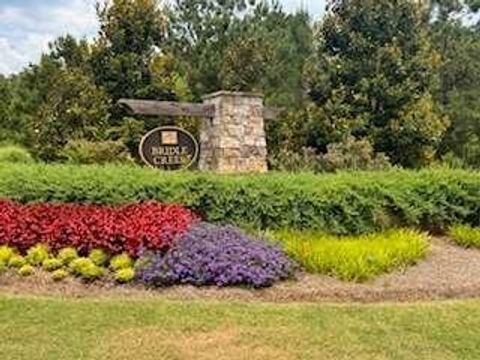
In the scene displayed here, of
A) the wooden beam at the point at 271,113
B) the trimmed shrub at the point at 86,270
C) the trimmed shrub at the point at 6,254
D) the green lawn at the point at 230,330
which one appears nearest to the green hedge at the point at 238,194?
the trimmed shrub at the point at 6,254

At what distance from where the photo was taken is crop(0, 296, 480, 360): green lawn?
5.84 m

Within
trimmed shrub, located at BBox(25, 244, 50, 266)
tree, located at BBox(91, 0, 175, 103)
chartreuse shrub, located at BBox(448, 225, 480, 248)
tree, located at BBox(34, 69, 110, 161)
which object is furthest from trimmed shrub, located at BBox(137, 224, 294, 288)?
tree, located at BBox(91, 0, 175, 103)

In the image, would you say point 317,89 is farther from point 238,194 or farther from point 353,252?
point 353,252

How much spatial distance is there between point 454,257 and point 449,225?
4.75 ft

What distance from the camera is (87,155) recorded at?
14.7 m

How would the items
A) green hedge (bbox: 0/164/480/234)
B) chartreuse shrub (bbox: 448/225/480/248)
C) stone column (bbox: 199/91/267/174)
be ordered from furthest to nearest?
stone column (bbox: 199/91/267/174)
chartreuse shrub (bbox: 448/225/480/248)
green hedge (bbox: 0/164/480/234)

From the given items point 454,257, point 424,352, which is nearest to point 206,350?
point 424,352

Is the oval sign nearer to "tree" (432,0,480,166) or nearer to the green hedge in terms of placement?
the green hedge

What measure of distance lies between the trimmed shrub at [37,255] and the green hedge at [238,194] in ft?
4.66

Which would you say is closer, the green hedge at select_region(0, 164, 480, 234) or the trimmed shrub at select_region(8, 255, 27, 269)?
the trimmed shrub at select_region(8, 255, 27, 269)

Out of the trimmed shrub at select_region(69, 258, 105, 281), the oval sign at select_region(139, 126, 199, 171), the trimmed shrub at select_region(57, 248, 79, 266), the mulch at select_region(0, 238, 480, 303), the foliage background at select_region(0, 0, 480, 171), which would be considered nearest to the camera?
the mulch at select_region(0, 238, 480, 303)

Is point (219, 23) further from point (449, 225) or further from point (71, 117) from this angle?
point (449, 225)

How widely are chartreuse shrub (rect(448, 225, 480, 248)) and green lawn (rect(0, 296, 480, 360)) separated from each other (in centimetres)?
287

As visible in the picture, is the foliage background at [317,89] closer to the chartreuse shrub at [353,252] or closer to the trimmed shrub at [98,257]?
the chartreuse shrub at [353,252]
